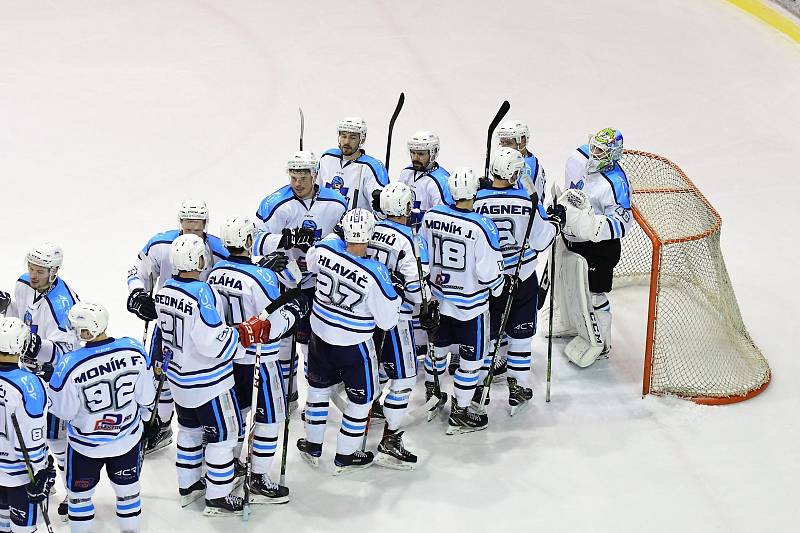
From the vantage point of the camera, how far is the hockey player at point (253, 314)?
16.7 ft

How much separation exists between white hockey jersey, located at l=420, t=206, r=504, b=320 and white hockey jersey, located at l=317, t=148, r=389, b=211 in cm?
73

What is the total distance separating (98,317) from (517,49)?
6.97 meters

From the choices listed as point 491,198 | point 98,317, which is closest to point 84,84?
point 491,198

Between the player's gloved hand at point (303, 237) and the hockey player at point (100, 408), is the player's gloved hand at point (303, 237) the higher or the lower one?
the higher one

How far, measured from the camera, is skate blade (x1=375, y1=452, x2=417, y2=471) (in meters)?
5.66

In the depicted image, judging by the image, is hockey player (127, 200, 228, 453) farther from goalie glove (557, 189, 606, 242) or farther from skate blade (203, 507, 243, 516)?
goalie glove (557, 189, 606, 242)

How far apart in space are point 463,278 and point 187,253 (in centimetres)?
151

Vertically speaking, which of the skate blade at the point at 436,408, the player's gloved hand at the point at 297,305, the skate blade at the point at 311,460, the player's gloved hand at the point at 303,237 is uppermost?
the player's gloved hand at the point at 303,237

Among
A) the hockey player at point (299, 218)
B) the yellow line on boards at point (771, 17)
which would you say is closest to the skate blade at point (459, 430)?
the hockey player at point (299, 218)

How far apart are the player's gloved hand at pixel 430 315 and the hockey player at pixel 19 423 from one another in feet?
6.20

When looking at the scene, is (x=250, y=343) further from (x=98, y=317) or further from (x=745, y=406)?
(x=745, y=406)

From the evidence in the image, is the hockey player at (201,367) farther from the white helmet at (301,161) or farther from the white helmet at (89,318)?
the white helmet at (301,161)

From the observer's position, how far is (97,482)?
4895 millimetres

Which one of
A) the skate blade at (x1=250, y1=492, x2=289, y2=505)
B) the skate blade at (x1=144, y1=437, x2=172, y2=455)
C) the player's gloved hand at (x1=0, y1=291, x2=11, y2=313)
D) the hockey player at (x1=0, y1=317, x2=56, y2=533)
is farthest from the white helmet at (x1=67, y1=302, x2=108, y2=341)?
the skate blade at (x1=144, y1=437, x2=172, y2=455)
